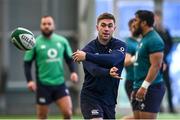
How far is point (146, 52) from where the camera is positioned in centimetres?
933

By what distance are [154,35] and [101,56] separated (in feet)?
4.70

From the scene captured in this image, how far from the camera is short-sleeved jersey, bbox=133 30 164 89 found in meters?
9.23

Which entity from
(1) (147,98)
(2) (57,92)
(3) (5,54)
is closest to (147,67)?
(1) (147,98)

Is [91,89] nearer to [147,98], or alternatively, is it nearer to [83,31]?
[147,98]

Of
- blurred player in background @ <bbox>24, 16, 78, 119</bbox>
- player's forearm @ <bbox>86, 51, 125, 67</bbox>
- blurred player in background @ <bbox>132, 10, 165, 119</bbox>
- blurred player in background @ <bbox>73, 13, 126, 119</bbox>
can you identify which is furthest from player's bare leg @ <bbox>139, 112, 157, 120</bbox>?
blurred player in background @ <bbox>24, 16, 78, 119</bbox>

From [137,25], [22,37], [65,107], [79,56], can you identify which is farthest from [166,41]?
[79,56]

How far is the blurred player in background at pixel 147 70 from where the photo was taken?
919 cm

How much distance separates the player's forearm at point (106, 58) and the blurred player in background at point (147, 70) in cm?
101

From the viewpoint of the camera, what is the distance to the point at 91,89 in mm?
8273

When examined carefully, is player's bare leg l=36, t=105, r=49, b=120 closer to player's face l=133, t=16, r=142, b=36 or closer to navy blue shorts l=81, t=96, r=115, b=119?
player's face l=133, t=16, r=142, b=36

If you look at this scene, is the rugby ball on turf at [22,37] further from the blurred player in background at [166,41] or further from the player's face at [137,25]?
the blurred player in background at [166,41]

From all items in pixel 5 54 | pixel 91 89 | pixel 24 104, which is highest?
pixel 91 89

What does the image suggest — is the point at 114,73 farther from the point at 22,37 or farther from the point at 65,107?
the point at 65,107

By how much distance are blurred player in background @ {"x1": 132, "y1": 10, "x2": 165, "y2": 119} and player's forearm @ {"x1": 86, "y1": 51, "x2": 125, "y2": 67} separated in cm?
101
